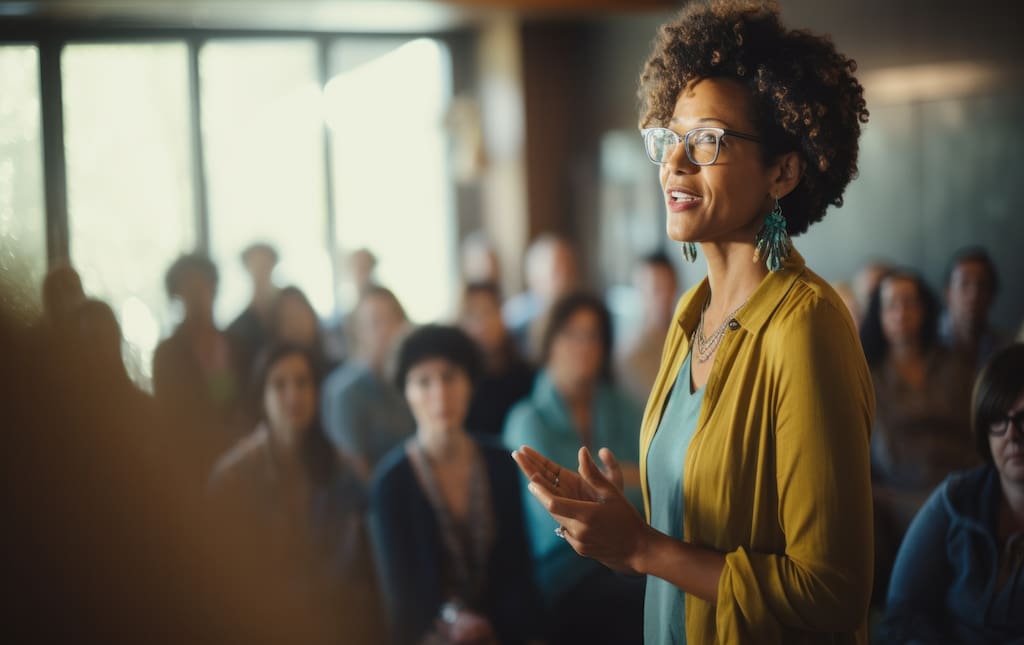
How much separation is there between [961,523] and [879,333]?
6.39 ft

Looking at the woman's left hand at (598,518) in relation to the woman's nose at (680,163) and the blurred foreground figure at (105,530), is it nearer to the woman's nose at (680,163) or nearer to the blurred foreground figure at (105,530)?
the woman's nose at (680,163)

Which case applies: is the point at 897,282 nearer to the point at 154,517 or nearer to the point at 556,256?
the point at 556,256

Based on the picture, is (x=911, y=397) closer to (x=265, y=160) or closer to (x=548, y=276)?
(x=548, y=276)

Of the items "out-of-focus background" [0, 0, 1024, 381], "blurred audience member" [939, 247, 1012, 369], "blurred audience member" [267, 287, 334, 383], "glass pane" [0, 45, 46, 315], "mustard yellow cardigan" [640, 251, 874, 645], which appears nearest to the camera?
"glass pane" [0, 45, 46, 315]

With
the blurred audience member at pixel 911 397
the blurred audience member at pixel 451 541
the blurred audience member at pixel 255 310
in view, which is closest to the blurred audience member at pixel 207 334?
the blurred audience member at pixel 255 310

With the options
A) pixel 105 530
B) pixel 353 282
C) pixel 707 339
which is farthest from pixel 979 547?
pixel 353 282

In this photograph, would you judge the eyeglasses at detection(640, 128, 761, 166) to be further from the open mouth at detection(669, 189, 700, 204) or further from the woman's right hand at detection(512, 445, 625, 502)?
the woman's right hand at detection(512, 445, 625, 502)

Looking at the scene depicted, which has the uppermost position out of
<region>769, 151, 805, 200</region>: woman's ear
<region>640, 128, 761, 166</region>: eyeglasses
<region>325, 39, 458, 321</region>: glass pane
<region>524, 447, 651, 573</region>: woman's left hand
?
<region>325, 39, 458, 321</region>: glass pane

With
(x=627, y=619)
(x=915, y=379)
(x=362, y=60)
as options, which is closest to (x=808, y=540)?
(x=627, y=619)

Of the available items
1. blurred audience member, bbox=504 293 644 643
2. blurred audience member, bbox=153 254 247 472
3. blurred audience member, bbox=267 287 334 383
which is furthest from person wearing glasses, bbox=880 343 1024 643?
blurred audience member, bbox=267 287 334 383

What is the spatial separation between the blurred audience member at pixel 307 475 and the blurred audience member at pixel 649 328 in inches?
63.6

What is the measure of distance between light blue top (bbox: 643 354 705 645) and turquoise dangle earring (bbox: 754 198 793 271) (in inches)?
7.2

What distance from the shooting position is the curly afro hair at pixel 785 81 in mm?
1117

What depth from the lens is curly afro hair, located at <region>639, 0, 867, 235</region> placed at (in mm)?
1117
